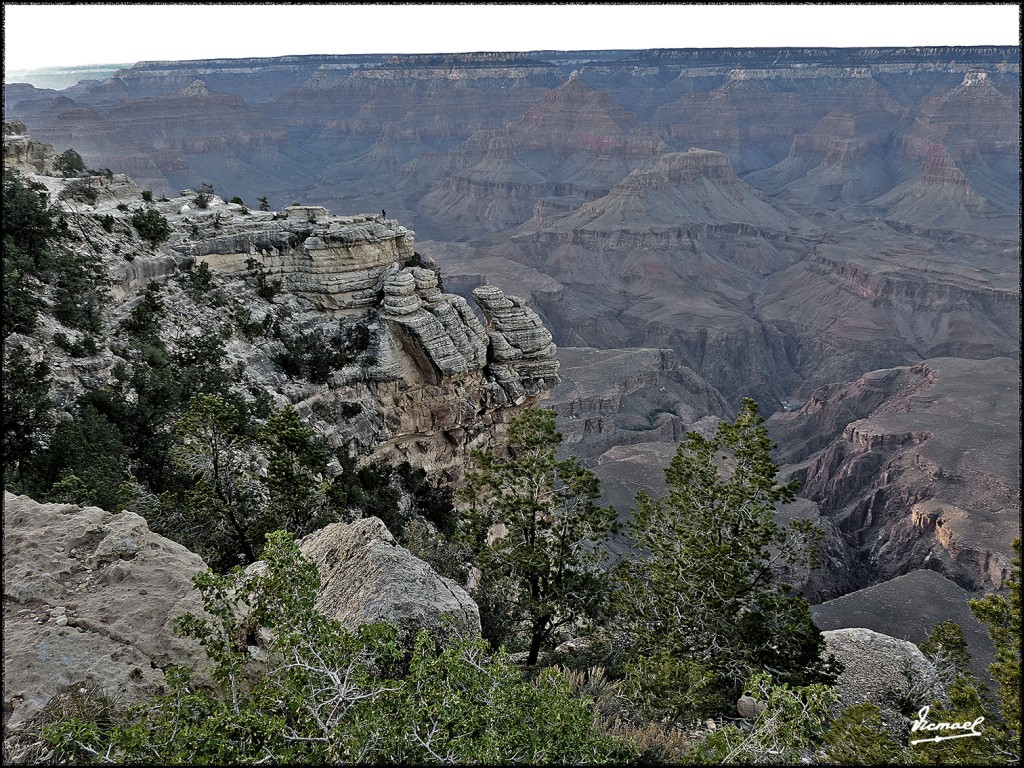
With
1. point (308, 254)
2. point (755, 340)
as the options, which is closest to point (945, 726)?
point (308, 254)

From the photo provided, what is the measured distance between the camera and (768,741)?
34.2 ft

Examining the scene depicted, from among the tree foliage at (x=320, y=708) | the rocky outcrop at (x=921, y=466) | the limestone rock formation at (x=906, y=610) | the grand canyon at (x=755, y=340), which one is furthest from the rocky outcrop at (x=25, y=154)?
the rocky outcrop at (x=921, y=466)

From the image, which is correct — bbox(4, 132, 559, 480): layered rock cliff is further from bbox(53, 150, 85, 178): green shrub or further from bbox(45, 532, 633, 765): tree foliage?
bbox(45, 532, 633, 765): tree foliage

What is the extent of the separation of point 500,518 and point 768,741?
927 centimetres

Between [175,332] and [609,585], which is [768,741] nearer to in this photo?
[609,585]

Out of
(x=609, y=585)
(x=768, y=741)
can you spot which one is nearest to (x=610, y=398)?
(x=609, y=585)

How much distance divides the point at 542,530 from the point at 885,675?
1579 cm

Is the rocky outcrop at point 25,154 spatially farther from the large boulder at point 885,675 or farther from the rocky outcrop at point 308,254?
the large boulder at point 885,675

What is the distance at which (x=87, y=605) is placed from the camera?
1039cm

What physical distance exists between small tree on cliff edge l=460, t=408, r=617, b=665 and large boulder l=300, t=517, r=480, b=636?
3861 millimetres

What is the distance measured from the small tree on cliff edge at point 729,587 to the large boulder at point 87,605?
32.9 ft

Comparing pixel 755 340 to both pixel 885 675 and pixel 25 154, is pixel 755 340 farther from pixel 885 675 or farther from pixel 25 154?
pixel 25 154

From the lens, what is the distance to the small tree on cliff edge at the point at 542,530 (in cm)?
1783

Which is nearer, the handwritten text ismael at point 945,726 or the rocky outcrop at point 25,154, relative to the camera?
the handwritten text ismael at point 945,726
